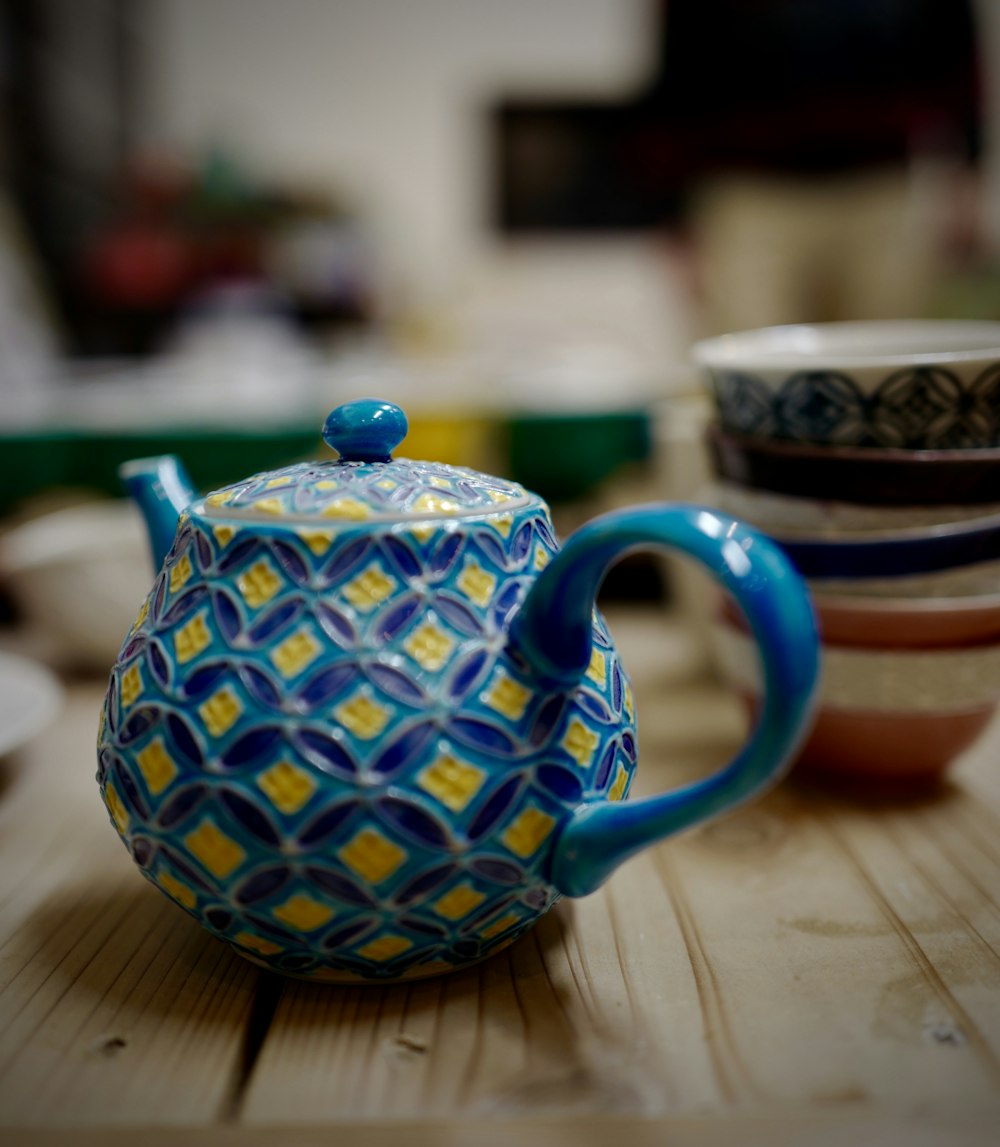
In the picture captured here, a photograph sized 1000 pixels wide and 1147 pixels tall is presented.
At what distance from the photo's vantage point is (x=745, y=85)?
215cm

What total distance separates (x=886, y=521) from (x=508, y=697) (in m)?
0.25

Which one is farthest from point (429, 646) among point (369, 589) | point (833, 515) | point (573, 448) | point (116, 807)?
point (573, 448)

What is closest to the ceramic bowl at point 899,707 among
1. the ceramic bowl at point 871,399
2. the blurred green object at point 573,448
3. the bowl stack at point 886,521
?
the bowl stack at point 886,521

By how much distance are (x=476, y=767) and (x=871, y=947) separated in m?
0.19

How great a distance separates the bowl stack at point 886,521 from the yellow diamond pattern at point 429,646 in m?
0.25

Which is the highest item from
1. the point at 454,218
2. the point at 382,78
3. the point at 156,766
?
the point at 382,78

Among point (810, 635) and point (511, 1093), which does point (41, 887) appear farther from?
point (810, 635)

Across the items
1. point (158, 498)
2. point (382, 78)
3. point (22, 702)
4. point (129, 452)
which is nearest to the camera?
point (158, 498)

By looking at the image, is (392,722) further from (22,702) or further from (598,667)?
(22,702)

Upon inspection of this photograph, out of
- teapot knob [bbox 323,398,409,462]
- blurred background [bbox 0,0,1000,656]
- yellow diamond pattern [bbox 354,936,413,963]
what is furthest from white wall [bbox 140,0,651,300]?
yellow diamond pattern [bbox 354,936,413,963]

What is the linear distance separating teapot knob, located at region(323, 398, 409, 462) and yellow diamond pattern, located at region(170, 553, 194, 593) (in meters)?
0.07

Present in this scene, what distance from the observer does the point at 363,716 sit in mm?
352

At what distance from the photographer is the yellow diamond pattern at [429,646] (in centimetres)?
36

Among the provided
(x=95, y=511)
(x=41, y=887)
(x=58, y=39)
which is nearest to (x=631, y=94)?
(x=58, y=39)
